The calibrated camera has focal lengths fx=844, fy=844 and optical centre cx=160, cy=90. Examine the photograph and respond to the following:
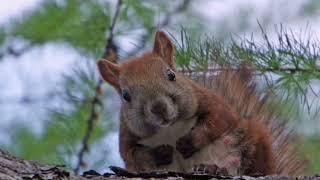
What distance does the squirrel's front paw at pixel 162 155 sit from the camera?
1.88 m

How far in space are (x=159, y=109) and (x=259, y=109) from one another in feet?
1.05

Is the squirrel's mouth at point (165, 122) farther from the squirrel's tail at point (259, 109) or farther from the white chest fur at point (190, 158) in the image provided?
the squirrel's tail at point (259, 109)

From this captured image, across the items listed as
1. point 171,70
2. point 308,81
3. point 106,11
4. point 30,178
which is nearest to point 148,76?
point 171,70

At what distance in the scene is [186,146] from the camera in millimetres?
1882

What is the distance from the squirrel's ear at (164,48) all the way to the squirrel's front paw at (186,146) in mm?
202

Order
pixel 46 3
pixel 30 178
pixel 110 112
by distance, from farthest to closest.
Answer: pixel 46 3, pixel 110 112, pixel 30 178

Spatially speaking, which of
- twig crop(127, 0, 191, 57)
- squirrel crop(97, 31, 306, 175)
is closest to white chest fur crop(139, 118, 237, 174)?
squirrel crop(97, 31, 306, 175)

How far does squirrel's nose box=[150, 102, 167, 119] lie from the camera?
5.87 feet

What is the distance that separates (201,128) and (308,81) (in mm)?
316

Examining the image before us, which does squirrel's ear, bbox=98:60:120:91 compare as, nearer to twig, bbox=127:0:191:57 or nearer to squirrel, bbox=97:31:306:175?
squirrel, bbox=97:31:306:175

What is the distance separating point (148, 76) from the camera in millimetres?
1924

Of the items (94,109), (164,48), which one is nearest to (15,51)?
(94,109)

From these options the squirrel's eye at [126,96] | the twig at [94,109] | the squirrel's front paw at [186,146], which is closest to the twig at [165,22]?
the twig at [94,109]

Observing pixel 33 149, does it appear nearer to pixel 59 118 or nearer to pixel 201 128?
pixel 59 118
